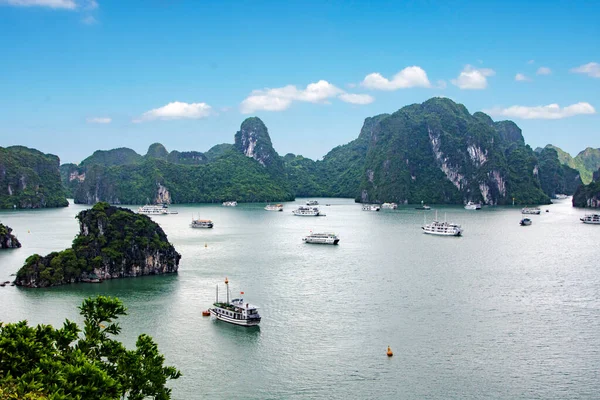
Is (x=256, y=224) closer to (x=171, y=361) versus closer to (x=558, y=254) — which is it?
(x=558, y=254)

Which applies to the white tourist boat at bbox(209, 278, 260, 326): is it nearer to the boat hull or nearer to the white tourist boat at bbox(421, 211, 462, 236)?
the boat hull

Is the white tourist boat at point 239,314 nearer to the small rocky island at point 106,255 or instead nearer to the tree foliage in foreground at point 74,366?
the tree foliage in foreground at point 74,366

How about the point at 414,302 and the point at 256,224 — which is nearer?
the point at 414,302

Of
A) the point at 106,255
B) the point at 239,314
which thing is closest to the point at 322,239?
the point at 106,255

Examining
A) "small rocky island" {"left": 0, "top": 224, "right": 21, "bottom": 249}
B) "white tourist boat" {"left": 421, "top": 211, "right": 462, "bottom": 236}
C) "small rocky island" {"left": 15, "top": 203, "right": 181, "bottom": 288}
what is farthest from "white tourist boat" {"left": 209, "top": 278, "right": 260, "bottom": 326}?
"white tourist boat" {"left": 421, "top": 211, "right": 462, "bottom": 236}

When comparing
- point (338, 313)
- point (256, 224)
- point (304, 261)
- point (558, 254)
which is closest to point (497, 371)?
point (338, 313)
